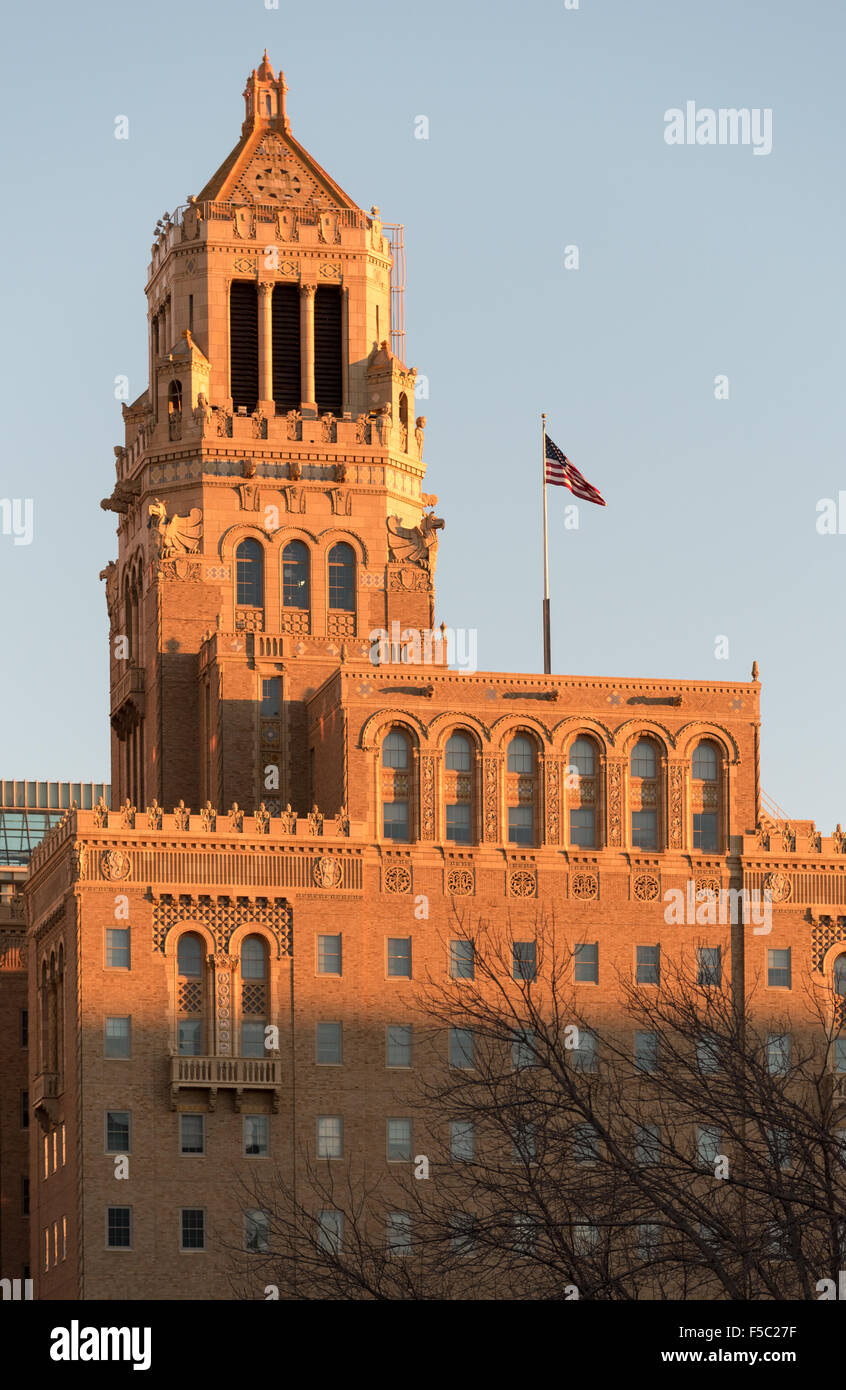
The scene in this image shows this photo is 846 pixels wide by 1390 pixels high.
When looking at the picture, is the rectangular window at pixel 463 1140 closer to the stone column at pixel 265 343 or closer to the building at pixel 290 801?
the building at pixel 290 801

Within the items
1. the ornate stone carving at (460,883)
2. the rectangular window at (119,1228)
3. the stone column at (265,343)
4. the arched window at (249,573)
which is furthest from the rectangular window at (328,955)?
the stone column at (265,343)

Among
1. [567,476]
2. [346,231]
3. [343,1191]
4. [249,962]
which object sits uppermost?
[346,231]

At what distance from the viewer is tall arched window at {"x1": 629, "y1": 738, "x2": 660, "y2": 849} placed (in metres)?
119

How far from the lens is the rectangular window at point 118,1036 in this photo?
110m

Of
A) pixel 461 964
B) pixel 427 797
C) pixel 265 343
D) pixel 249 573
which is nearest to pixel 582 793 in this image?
pixel 427 797

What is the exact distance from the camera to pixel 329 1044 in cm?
11256

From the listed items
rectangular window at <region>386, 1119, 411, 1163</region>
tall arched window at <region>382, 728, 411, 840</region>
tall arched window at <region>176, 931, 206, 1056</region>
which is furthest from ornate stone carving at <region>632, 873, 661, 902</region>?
tall arched window at <region>176, 931, 206, 1056</region>

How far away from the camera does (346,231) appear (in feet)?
445

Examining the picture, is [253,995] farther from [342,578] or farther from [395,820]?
[342,578]

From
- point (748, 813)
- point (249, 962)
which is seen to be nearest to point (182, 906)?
point (249, 962)

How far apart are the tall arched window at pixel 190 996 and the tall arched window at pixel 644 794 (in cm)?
1946
